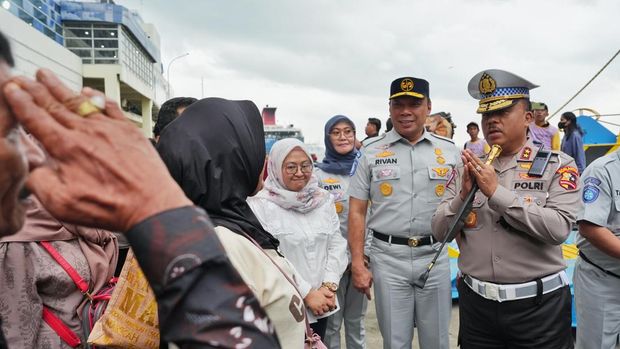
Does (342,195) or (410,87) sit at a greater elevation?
(410,87)

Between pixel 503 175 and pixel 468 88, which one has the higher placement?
pixel 468 88

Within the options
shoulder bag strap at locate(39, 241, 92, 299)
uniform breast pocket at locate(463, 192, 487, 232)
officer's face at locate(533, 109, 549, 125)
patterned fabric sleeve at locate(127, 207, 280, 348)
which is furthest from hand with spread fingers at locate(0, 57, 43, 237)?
officer's face at locate(533, 109, 549, 125)

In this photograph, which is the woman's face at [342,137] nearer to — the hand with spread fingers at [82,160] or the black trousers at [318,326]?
the black trousers at [318,326]

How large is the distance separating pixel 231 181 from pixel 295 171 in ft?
4.66

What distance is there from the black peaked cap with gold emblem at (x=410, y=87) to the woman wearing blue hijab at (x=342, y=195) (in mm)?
859

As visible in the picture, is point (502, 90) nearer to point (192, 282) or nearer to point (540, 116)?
point (192, 282)

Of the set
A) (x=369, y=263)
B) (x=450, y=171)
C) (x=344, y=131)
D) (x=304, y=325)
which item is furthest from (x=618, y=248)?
(x=344, y=131)

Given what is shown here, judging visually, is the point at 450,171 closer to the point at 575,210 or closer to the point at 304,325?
the point at 575,210

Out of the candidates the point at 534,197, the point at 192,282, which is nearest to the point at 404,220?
the point at 534,197

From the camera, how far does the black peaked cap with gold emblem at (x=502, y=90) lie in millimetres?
2258

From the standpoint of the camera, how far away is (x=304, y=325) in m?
1.26

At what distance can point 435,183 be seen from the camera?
283cm

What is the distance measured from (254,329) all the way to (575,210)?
2.08 meters

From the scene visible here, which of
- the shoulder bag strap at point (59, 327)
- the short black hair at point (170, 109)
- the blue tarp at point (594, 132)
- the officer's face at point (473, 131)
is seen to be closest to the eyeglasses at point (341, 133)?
the short black hair at point (170, 109)
